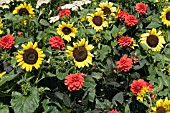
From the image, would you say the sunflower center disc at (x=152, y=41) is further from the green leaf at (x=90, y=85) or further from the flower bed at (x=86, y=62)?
the green leaf at (x=90, y=85)

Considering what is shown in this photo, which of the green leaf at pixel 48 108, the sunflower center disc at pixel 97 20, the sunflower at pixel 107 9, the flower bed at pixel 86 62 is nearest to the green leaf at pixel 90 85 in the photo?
the flower bed at pixel 86 62

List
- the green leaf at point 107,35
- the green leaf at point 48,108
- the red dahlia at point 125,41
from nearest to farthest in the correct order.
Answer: the green leaf at point 48,108 → the red dahlia at point 125,41 → the green leaf at point 107,35

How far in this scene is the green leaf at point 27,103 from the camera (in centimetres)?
258

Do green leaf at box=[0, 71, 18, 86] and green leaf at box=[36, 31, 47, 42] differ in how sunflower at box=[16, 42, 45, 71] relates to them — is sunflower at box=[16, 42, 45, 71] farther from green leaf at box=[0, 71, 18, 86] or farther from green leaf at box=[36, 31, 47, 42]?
green leaf at box=[36, 31, 47, 42]

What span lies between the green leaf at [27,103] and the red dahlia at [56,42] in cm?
34

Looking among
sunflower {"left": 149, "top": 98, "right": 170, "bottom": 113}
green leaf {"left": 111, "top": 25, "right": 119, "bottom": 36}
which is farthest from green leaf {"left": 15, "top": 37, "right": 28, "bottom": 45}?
sunflower {"left": 149, "top": 98, "right": 170, "bottom": 113}

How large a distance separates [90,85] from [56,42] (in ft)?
1.19

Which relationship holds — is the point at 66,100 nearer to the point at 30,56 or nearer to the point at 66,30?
the point at 30,56

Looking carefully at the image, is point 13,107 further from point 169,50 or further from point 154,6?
point 154,6

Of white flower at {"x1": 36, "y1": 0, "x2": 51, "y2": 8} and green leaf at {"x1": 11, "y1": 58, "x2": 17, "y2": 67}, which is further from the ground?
white flower at {"x1": 36, "y1": 0, "x2": 51, "y2": 8}

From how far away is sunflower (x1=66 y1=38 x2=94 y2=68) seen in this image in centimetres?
275

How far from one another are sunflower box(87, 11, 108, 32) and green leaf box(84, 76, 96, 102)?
53cm

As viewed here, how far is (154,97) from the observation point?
258cm

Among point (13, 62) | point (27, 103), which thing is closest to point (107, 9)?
point (13, 62)
